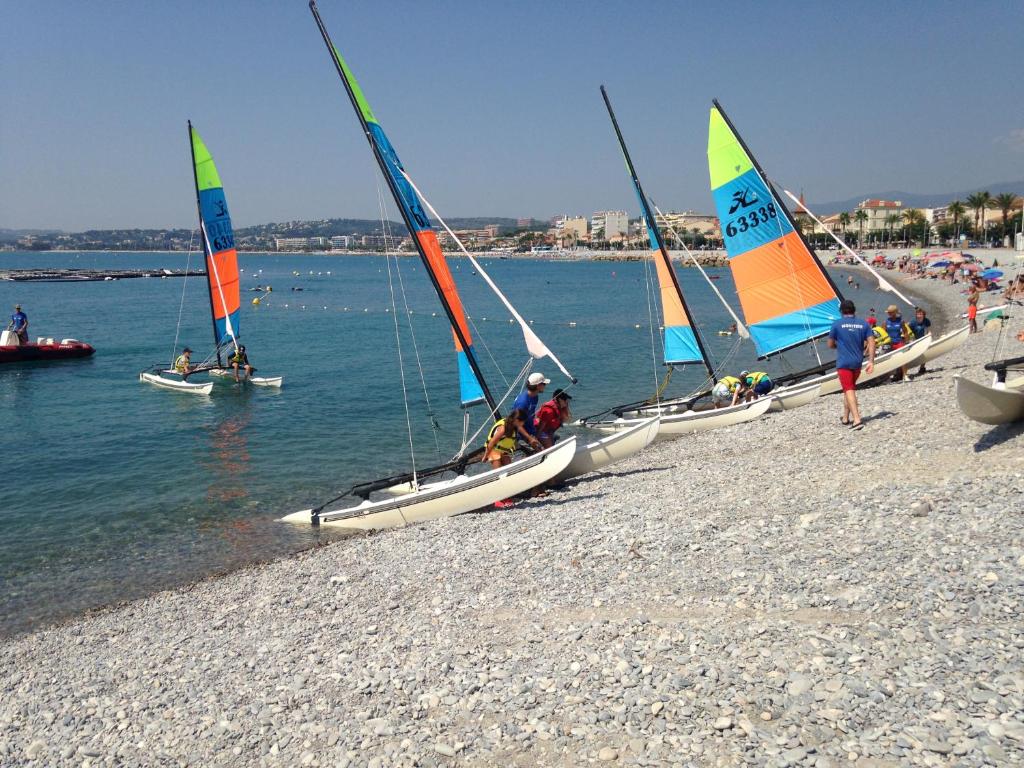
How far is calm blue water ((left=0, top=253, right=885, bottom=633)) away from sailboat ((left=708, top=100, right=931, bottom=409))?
6.40 metres

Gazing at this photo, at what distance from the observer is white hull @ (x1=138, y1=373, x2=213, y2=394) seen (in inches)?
1051

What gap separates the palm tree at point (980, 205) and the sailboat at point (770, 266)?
→ 4223 inches

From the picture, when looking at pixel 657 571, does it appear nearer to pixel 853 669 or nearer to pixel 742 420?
pixel 853 669

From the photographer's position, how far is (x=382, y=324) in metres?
56.3

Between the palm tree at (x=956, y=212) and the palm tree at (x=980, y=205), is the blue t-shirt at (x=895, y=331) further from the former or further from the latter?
the palm tree at (x=956, y=212)

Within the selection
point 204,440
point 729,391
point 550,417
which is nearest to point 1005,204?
point 729,391

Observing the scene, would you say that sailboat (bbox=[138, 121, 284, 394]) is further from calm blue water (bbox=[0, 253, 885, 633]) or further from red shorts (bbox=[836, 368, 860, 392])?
red shorts (bbox=[836, 368, 860, 392])

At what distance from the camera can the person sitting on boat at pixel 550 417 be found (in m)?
12.4

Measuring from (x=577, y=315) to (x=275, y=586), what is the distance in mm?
51775

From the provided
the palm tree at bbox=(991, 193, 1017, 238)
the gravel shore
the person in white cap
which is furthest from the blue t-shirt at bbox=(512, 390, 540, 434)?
the palm tree at bbox=(991, 193, 1017, 238)

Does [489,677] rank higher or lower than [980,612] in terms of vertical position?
lower

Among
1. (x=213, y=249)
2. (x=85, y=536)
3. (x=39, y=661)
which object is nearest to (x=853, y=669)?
(x=39, y=661)

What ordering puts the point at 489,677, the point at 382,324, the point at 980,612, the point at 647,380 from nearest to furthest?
1. the point at 980,612
2. the point at 489,677
3. the point at 647,380
4. the point at 382,324

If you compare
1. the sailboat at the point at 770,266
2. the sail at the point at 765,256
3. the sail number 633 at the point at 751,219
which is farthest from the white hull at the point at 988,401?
the sail number 633 at the point at 751,219
